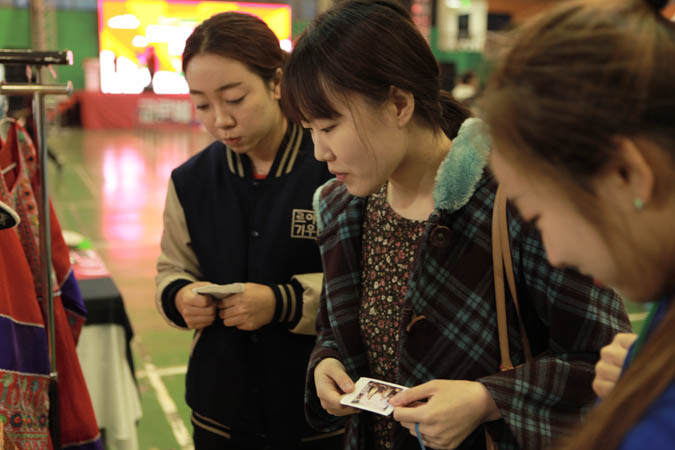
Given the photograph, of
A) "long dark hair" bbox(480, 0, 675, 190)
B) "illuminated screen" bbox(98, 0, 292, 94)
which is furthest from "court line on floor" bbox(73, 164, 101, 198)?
"long dark hair" bbox(480, 0, 675, 190)

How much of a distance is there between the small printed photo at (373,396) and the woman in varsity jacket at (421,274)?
1.3 inches

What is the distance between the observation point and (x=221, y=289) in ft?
5.38

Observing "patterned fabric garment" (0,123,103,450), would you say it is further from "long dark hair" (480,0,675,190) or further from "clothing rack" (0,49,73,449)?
"long dark hair" (480,0,675,190)

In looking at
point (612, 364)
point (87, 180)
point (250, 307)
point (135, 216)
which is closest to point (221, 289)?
point (250, 307)

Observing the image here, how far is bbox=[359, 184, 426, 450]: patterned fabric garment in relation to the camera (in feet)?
4.36

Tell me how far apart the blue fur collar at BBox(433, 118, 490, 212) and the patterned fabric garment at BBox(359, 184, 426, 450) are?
107mm

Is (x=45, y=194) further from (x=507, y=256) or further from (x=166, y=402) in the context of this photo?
(x=166, y=402)

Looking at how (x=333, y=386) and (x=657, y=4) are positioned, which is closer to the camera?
(x=657, y=4)

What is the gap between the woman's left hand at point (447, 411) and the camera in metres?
1.10

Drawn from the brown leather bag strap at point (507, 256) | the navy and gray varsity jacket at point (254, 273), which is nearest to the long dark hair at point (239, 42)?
the navy and gray varsity jacket at point (254, 273)

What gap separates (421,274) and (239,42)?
80 centimetres

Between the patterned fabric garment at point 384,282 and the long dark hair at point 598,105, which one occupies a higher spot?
the long dark hair at point 598,105

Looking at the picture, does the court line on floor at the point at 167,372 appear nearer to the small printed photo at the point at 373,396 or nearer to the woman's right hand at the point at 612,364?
the small printed photo at the point at 373,396

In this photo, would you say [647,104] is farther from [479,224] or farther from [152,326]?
[152,326]
